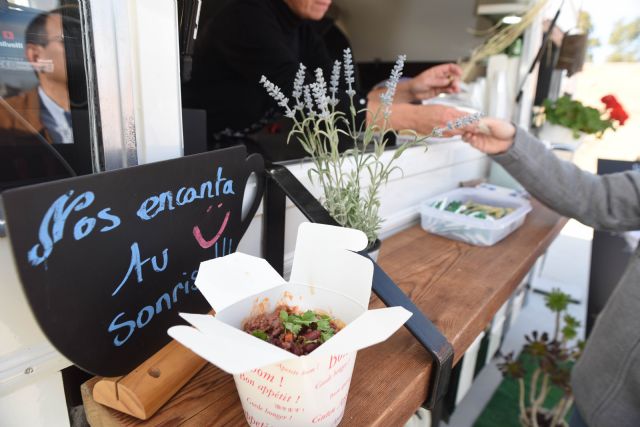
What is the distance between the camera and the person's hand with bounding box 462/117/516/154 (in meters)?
1.07

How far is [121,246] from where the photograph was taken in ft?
1.33

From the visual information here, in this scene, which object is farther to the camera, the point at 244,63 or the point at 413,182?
the point at 413,182

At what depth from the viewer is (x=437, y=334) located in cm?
60

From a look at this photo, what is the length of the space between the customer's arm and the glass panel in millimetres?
936

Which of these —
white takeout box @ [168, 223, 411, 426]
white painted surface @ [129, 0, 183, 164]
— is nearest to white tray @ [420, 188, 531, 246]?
white takeout box @ [168, 223, 411, 426]

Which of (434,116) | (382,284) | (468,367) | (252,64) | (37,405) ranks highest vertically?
(252,64)

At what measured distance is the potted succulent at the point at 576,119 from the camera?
5.74ft

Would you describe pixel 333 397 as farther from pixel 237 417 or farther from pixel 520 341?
pixel 520 341

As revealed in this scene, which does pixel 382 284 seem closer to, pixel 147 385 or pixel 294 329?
pixel 294 329

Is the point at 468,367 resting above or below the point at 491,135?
below

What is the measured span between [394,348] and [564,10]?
245cm

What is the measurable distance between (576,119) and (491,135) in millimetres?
995

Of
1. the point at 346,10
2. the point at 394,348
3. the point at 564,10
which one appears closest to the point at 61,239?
the point at 394,348

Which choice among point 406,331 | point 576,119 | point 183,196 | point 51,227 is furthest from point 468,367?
point 51,227
